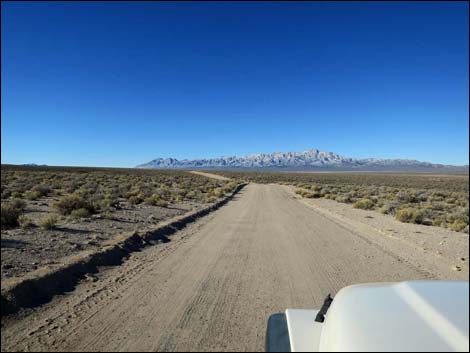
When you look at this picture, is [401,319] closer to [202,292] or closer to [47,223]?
[202,292]

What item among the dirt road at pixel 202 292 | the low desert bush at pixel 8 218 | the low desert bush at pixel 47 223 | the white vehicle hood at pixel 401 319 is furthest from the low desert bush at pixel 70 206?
the white vehicle hood at pixel 401 319

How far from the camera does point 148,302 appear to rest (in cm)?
599

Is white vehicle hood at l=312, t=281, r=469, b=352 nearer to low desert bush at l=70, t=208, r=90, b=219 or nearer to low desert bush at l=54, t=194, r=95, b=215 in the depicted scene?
low desert bush at l=70, t=208, r=90, b=219

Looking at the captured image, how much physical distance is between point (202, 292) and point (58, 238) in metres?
6.20

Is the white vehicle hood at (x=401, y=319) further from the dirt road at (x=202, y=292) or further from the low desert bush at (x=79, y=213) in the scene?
the low desert bush at (x=79, y=213)

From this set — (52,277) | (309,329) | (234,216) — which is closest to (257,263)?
(52,277)

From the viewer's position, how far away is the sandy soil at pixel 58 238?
8.27 m

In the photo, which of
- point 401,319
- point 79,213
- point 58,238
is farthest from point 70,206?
point 401,319

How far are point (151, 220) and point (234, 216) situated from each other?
414 cm

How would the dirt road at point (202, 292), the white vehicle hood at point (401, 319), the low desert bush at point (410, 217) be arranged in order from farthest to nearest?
the low desert bush at point (410, 217)
the dirt road at point (202, 292)
the white vehicle hood at point (401, 319)

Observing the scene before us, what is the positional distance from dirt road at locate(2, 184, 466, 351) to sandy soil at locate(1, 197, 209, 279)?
1.52 metres

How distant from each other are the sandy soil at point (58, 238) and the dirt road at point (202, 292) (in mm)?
1517

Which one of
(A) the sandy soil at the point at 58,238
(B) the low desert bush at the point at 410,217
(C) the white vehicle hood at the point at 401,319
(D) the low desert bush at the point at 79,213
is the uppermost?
(C) the white vehicle hood at the point at 401,319

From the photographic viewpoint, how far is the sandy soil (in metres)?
8.27
